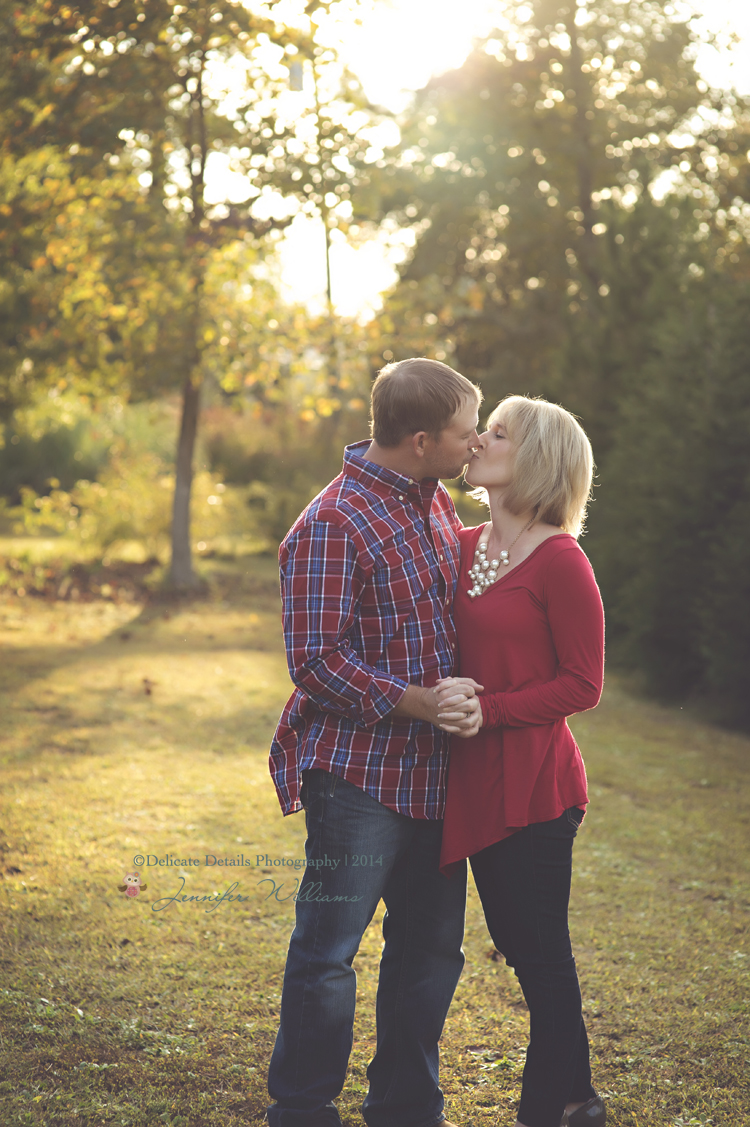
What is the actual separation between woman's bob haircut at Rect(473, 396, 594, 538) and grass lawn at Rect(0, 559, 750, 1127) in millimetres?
1722

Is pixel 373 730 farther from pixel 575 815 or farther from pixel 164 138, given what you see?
pixel 164 138

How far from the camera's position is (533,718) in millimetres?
2311

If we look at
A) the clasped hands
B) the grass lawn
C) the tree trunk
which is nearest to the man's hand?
the clasped hands

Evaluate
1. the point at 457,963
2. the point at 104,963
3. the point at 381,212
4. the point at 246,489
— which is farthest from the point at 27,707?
the point at 381,212

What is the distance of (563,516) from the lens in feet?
8.05

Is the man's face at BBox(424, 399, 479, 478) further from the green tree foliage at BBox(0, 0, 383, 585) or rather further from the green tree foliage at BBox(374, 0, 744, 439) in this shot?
the green tree foliage at BBox(374, 0, 744, 439)

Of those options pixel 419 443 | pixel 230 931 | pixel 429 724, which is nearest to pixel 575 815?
pixel 429 724

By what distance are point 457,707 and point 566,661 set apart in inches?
12.0

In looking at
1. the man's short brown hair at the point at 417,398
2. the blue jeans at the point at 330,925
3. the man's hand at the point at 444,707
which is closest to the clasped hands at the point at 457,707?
the man's hand at the point at 444,707

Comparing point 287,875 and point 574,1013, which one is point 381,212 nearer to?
point 287,875

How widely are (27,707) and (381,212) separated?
16.9 metres

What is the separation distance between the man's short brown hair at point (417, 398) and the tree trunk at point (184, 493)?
9.42 metres

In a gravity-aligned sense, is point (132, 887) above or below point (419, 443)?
below

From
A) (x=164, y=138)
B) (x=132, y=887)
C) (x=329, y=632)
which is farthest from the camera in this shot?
(x=164, y=138)
